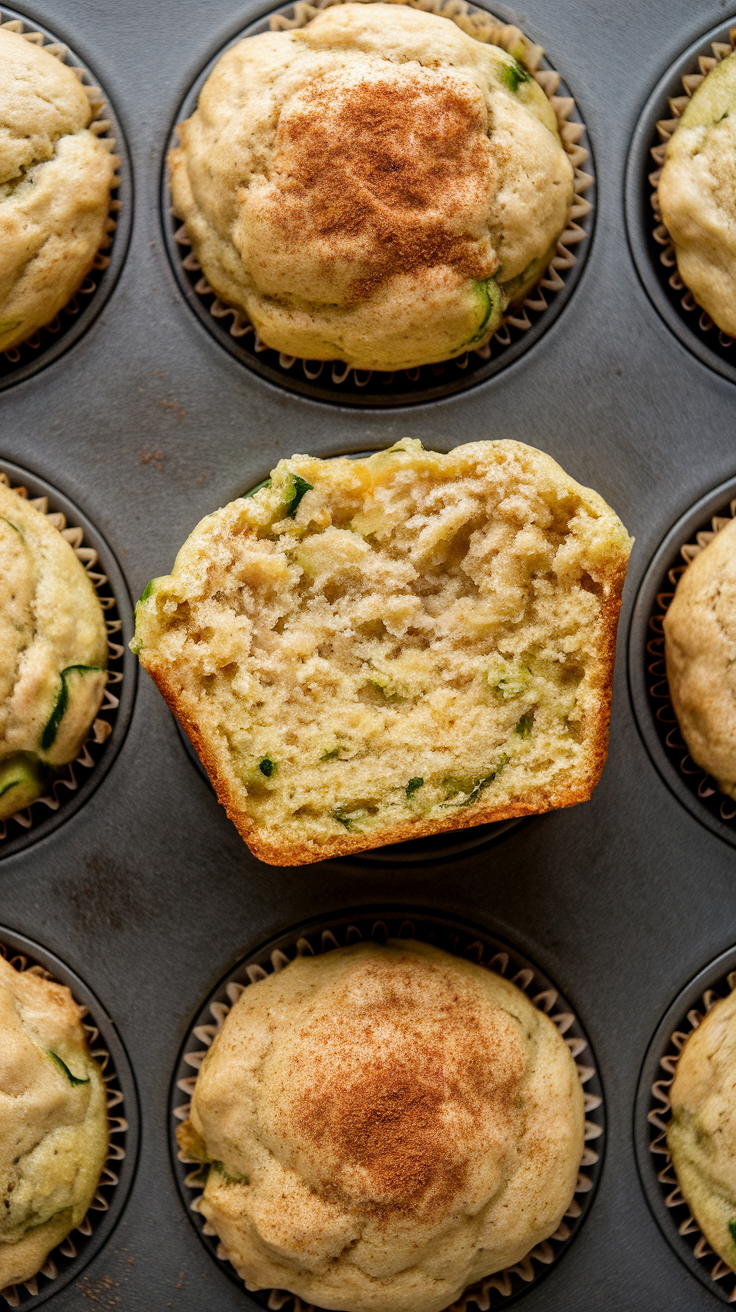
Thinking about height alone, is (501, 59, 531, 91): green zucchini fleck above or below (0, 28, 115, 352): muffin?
above

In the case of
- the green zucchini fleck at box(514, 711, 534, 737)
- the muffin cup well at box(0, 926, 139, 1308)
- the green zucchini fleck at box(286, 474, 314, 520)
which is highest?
the green zucchini fleck at box(286, 474, 314, 520)

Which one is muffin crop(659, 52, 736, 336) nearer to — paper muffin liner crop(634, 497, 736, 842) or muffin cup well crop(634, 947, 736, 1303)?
paper muffin liner crop(634, 497, 736, 842)

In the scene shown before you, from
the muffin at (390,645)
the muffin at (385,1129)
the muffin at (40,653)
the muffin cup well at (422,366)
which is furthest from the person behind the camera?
the muffin cup well at (422,366)

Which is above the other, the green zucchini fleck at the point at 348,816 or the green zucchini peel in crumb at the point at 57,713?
the green zucchini fleck at the point at 348,816

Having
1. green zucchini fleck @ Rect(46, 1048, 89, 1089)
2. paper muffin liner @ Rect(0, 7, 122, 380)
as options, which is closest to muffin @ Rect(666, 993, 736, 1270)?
green zucchini fleck @ Rect(46, 1048, 89, 1089)

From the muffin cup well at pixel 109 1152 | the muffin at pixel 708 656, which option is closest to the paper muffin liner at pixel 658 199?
the muffin at pixel 708 656

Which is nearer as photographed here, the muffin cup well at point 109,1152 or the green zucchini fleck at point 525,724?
the green zucchini fleck at point 525,724

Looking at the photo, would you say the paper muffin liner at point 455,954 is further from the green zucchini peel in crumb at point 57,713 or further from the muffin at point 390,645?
the green zucchini peel in crumb at point 57,713
